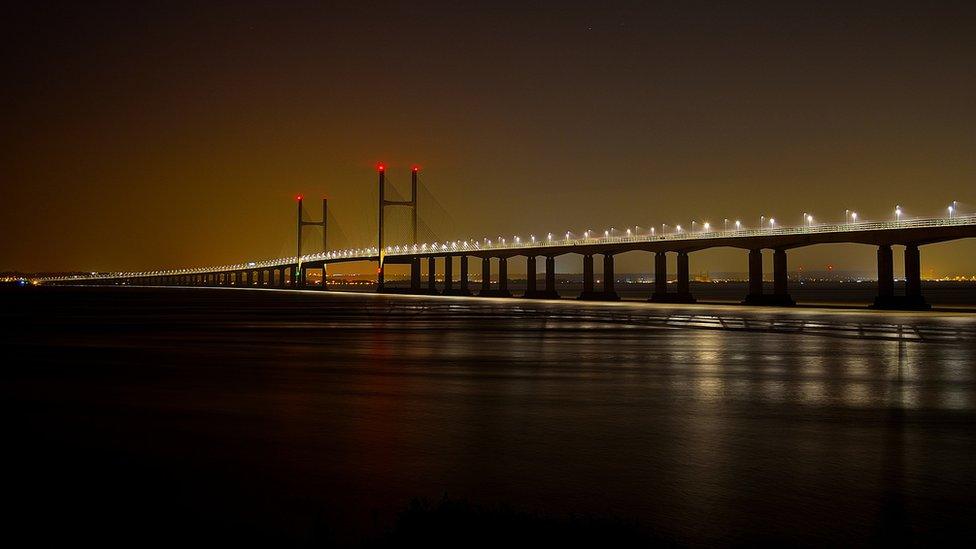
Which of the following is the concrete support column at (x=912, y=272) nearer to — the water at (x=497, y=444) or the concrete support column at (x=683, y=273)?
the concrete support column at (x=683, y=273)

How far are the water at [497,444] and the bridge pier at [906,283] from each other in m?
46.9

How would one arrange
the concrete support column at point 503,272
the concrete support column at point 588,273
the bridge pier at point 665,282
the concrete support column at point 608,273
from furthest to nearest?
1. the concrete support column at point 503,272
2. the concrete support column at point 588,273
3. the concrete support column at point 608,273
4. the bridge pier at point 665,282

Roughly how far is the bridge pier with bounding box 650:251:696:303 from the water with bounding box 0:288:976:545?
2520 inches

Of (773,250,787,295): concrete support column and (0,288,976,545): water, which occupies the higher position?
(773,250,787,295): concrete support column

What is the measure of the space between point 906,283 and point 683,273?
93.5 feet

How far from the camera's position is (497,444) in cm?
1139

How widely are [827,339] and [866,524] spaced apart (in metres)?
27.2

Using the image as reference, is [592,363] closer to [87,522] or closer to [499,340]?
[499,340]

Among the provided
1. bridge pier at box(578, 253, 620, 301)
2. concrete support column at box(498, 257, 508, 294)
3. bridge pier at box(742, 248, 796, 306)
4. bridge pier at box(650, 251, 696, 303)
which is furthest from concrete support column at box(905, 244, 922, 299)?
concrete support column at box(498, 257, 508, 294)

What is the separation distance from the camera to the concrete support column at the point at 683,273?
92250 mm

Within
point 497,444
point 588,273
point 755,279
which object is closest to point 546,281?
point 588,273

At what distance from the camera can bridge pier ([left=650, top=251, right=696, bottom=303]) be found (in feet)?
293

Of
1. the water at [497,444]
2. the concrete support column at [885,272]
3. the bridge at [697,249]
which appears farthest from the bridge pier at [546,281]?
the water at [497,444]

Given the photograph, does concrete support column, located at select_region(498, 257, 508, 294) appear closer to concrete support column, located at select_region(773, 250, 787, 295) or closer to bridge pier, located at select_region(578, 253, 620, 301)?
bridge pier, located at select_region(578, 253, 620, 301)
